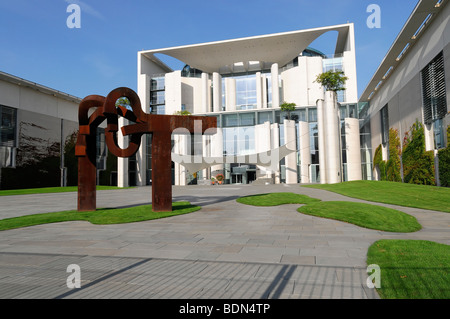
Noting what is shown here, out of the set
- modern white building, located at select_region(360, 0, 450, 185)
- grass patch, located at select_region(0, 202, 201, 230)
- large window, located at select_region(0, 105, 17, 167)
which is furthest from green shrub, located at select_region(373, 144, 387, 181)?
large window, located at select_region(0, 105, 17, 167)

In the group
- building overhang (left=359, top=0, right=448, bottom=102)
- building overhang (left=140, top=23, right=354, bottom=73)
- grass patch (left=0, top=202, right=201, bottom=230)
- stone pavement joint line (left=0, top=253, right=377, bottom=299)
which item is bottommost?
grass patch (left=0, top=202, right=201, bottom=230)

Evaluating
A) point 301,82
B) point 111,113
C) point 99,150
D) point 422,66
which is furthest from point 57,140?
point 422,66

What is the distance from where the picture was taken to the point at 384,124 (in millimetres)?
32844

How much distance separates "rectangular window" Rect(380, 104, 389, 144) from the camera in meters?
32.0

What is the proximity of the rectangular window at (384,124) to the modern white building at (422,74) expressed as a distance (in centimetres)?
12

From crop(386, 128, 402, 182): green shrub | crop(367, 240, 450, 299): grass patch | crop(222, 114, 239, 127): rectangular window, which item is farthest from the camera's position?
crop(222, 114, 239, 127): rectangular window

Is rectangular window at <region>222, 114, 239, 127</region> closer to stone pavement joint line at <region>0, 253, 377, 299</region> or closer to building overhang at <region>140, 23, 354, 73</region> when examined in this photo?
building overhang at <region>140, 23, 354, 73</region>

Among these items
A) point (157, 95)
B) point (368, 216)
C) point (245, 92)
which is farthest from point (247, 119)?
point (368, 216)

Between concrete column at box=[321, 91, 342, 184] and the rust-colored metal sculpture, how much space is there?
22104 mm

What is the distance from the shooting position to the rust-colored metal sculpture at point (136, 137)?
10.5 metres
